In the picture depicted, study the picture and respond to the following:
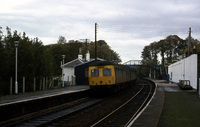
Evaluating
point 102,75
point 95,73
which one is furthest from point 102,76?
point 95,73

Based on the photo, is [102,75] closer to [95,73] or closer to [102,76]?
[102,76]

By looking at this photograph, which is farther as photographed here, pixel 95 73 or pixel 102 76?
pixel 95 73

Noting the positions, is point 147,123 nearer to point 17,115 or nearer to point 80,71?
point 17,115

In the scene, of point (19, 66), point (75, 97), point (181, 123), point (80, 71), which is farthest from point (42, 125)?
point (80, 71)

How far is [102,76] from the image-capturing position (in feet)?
67.0

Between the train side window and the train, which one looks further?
the train side window

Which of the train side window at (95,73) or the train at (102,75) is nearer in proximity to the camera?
the train at (102,75)

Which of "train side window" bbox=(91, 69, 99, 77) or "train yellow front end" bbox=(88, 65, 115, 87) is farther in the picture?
"train side window" bbox=(91, 69, 99, 77)

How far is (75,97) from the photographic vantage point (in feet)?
59.8

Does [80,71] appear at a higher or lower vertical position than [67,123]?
higher

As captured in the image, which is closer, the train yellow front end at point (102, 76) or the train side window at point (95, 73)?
the train yellow front end at point (102, 76)

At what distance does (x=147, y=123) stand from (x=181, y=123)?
1.24 meters

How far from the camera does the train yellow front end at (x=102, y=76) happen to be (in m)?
20.3

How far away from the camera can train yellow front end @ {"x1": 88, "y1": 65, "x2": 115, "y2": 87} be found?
66.5ft
